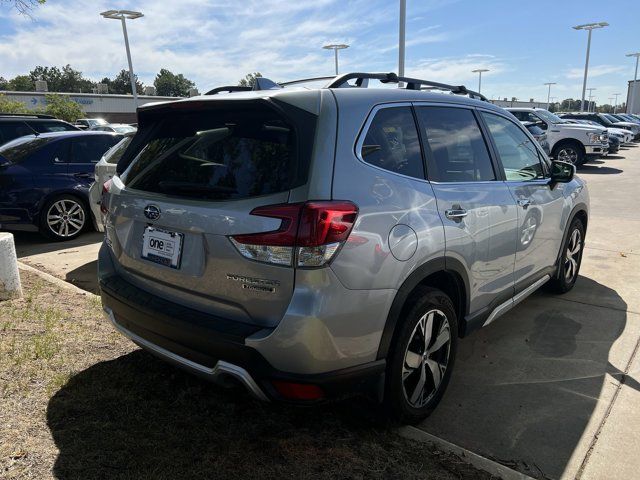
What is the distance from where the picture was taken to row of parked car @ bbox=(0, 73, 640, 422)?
7.11 feet

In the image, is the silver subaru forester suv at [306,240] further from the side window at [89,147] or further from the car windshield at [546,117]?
the car windshield at [546,117]

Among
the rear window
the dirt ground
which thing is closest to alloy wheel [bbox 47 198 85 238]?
the dirt ground

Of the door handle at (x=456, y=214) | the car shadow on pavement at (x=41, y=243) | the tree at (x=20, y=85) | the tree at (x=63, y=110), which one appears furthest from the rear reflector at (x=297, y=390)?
the tree at (x=20, y=85)

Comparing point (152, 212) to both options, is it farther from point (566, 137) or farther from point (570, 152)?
point (570, 152)

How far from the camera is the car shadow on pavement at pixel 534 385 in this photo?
2.70 metres

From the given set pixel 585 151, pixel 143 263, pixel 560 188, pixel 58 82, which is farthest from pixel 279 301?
pixel 58 82

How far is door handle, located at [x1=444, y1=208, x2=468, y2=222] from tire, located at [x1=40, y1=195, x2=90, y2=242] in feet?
20.4

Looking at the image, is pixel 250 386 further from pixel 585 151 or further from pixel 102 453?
pixel 585 151

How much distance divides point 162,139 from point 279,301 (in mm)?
1329

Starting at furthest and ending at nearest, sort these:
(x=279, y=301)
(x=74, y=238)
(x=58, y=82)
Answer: (x=58, y=82), (x=74, y=238), (x=279, y=301)

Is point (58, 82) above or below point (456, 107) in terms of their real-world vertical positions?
above

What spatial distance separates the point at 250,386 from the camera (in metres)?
2.25

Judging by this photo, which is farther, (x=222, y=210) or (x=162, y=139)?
(x=162, y=139)

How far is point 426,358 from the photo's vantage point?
2.81m
